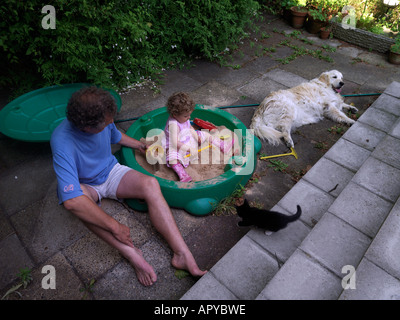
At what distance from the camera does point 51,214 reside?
2.45 metres

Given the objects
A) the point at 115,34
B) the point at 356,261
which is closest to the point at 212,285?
the point at 356,261

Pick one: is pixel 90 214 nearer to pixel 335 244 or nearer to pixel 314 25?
pixel 335 244

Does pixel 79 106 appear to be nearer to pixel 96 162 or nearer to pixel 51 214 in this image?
pixel 96 162

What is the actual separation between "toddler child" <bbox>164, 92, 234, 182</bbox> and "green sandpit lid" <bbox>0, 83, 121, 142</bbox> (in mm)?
1031

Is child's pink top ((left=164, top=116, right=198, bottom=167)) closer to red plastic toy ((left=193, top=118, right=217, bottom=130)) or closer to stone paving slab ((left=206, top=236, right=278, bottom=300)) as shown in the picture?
red plastic toy ((left=193, top=118, right=217, bottom=130))

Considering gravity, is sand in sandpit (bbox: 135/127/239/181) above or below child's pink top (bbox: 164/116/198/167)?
below

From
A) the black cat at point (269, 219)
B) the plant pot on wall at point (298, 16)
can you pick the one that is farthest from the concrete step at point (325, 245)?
the plant pot on wall at point (298, 16)

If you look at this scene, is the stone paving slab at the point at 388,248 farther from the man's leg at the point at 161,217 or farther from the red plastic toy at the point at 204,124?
the red plastic toy at the point at 204,124

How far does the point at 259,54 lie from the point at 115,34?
115 inches

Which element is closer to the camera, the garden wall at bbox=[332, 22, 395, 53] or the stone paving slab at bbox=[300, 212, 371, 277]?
the stone paving slab at bbox=[300, 212, 371, 277]

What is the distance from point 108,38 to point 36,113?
1429 mm

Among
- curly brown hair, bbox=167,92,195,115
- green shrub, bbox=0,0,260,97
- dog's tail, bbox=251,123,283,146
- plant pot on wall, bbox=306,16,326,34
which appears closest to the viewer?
curly brown hair, bbox=167,92,195,115

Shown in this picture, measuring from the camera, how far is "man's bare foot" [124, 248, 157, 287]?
1979mm

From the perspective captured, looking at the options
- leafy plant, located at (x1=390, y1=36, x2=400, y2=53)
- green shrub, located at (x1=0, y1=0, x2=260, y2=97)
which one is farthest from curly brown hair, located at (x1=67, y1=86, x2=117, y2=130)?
leafy plant, located at (x1=390, y1=36, x2=400, y2=53)
